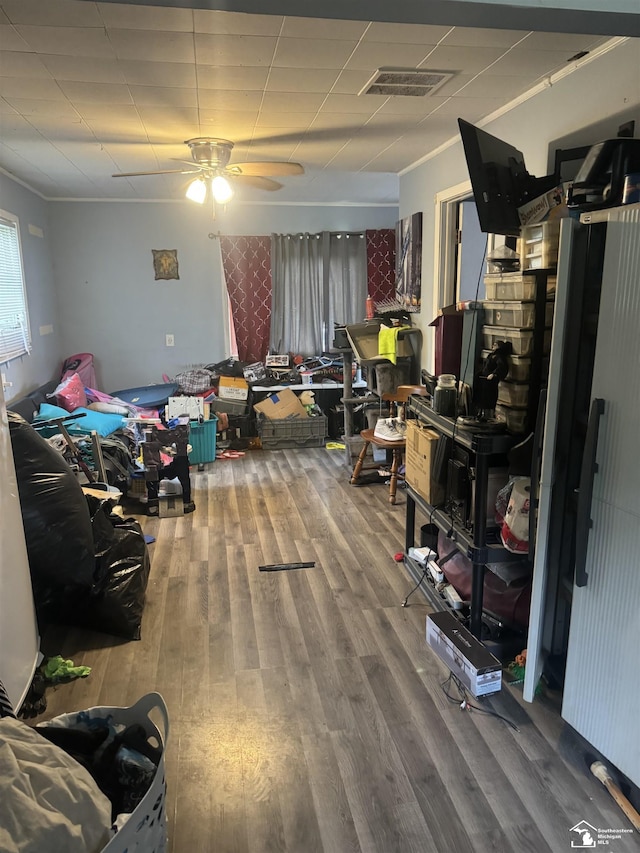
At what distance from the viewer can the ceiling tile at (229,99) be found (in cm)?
280

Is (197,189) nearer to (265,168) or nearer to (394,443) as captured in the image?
(265,168)

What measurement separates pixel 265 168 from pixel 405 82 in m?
1.23

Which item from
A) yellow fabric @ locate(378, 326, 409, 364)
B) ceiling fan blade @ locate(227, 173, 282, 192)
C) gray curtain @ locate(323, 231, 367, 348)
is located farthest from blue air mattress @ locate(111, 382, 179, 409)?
ceiling fan blade @ locate(227, 173, 282, 192)

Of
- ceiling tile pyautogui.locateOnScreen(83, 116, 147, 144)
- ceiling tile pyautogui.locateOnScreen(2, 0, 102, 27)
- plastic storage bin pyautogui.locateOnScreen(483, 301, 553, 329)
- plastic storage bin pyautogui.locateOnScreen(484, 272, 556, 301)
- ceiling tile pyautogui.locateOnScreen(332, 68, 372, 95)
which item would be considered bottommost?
plastic storage bin pyautogui.locateOnScreen(483, 301, 553, 329)

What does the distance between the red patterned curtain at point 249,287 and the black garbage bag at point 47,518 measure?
394cm

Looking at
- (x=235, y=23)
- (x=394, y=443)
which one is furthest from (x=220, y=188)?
(x=394, y=443)

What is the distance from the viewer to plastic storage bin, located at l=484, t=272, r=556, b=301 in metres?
2.25

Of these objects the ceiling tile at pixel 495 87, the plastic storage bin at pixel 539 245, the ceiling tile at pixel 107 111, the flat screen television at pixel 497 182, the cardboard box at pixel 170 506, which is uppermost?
the ceiling tile at pixel 495 87

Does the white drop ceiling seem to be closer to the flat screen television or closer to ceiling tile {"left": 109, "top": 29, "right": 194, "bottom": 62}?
ceiling tile {"left": 109, "top": 29, "right": 194, "bottom": 62}

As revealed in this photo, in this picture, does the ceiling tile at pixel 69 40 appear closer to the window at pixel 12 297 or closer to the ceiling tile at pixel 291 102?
the ceiling tile at pixel 291 102

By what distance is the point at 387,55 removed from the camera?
7.86ft

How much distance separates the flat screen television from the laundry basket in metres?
2.01

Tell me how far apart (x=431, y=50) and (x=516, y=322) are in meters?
1.14

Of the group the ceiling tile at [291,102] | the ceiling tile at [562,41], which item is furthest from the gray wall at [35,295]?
the ceiling tile at [562,41]
